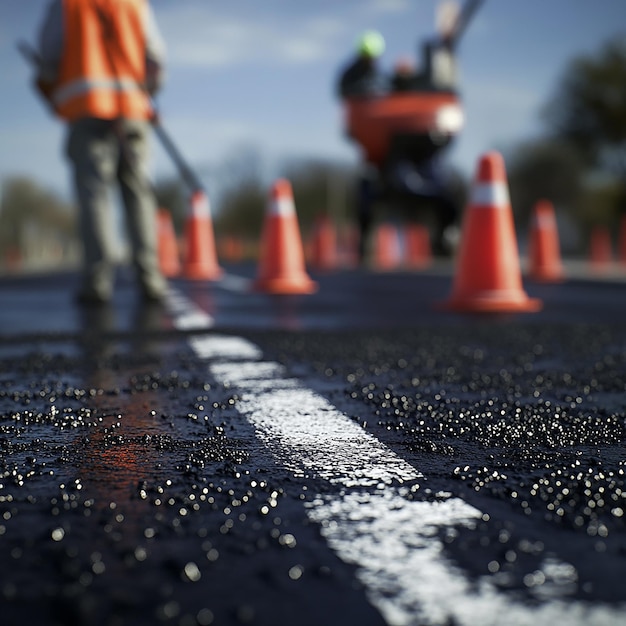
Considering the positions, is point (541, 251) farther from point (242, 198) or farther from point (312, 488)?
point (242, 198)

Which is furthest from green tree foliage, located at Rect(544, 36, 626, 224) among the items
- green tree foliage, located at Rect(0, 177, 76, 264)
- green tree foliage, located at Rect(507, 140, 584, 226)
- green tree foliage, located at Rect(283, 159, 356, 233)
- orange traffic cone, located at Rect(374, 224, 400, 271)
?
green tree foliage, located at Rect(0, 177, 76, 264)

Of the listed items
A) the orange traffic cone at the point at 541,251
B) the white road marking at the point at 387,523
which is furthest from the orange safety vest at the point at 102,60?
the orange traffic cone at the point at 541,251

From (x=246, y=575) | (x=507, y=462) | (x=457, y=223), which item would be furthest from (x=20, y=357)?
(x=457, y=223)

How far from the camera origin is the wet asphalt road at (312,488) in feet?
4.04

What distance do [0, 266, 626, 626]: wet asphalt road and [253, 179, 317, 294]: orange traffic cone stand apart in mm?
5354

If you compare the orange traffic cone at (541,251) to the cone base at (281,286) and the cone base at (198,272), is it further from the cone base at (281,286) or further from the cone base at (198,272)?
the cone base at (281,286)

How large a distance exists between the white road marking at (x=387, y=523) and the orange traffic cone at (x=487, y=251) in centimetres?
409

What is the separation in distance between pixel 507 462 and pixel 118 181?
5603 millimetres

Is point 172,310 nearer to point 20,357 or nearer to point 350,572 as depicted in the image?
point 20,357

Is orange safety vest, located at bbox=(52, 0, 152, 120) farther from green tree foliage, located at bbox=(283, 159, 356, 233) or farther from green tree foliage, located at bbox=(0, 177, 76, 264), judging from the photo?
green tree foliage, located at bbox=(0, 177, 76, 264)

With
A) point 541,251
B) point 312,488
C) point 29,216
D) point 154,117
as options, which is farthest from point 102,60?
point 29,216

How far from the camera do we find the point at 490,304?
664 centimetres

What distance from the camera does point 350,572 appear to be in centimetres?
132

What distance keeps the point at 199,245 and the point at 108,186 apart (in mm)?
7590
